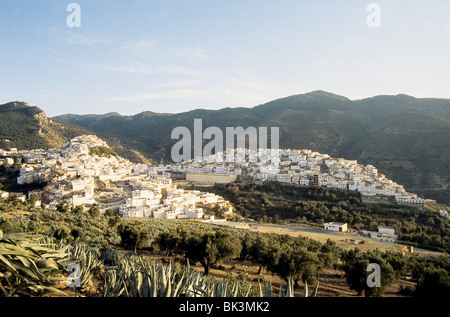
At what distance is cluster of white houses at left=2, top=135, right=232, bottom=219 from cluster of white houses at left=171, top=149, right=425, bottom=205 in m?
8.22

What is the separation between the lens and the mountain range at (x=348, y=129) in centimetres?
5075

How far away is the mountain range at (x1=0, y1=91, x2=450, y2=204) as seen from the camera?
50.8 metres

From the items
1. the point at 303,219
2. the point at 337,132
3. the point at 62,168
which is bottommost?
the point at 303,219

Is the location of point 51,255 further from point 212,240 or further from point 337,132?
point 337,132

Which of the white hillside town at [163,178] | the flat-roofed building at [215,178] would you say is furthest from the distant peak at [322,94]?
the flat-roofed building at [215,178]

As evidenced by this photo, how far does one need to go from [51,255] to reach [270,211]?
30.5 m

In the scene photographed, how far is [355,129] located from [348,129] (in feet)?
5.44

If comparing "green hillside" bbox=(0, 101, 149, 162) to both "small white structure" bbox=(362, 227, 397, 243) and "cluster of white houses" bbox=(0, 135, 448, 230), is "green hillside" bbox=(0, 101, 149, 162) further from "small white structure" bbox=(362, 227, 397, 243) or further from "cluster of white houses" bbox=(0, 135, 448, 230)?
"small white structure" bbox=(362, 227, 397, 243)

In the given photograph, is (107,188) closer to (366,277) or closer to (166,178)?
(166,178)

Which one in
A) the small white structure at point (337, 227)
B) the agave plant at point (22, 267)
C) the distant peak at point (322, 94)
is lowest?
the small white structure at point (337, 227)

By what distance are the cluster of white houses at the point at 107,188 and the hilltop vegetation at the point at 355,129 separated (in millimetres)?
30402

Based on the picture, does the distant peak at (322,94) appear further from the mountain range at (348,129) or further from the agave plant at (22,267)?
the agave plant at (22,267)
